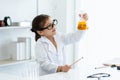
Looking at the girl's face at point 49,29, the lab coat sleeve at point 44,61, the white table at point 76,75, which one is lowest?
the white table at point 76,75

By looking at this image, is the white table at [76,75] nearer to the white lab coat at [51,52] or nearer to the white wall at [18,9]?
the white lab coat at [51,52]

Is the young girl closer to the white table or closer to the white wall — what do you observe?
the white table

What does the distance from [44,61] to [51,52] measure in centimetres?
17

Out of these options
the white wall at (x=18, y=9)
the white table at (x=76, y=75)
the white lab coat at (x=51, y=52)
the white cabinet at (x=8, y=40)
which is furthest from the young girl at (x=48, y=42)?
the white wall at (x=18, y=9)

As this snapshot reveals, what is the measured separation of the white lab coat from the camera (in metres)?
2.45

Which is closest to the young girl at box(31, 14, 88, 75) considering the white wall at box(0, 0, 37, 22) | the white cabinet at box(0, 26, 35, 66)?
the white cabinet at box(0, 26, 35, 66)

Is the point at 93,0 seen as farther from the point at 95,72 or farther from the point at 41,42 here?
the point at 95,72

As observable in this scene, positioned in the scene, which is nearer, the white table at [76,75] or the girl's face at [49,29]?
the white table at [76,75]

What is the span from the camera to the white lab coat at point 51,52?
8.03 ft

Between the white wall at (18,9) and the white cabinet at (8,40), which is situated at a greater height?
the white wall at (18,9)

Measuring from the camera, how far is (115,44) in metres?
4.36

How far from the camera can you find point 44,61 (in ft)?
8.09

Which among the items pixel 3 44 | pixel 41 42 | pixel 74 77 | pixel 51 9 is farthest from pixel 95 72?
pixel 51 9

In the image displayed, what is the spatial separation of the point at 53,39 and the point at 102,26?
1.84 m
